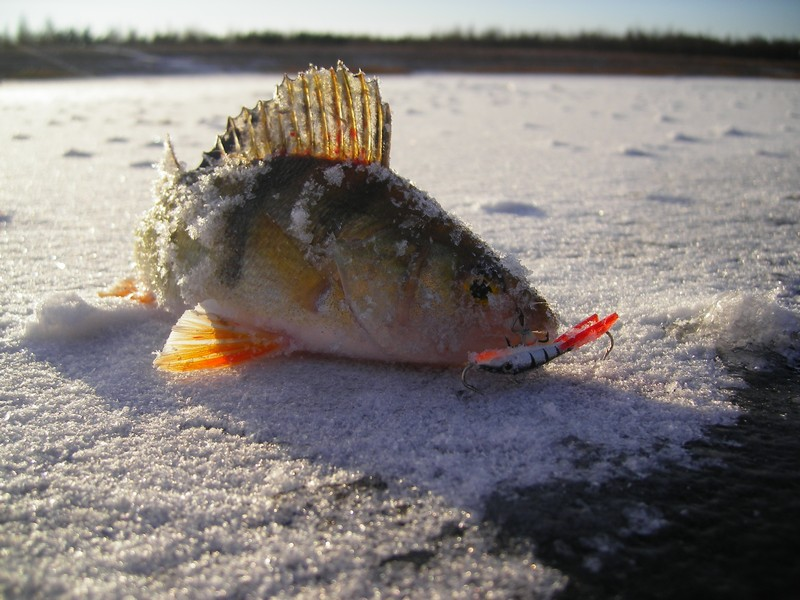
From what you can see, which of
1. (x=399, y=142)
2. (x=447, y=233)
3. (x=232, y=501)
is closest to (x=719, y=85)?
(x=399, y=142)

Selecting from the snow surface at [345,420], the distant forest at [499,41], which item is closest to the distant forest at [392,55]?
the distant forest at [499,41]

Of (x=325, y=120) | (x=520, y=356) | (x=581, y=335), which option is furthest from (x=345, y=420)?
(x=325, y=120)

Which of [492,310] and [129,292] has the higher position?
[492,310]

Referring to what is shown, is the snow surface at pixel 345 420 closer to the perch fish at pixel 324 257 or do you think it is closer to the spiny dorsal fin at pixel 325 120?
the perch fish at pixel 324 257

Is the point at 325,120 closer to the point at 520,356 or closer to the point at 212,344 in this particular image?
the point at 212,344

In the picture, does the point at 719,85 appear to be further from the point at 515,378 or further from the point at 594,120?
the point at 515,378

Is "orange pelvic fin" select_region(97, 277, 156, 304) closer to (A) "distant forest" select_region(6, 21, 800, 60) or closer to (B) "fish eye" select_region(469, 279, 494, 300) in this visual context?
(B) "fish eye" select_region(469, 279, 494, 300)

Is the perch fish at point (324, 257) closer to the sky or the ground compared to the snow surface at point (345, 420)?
closer to the sky

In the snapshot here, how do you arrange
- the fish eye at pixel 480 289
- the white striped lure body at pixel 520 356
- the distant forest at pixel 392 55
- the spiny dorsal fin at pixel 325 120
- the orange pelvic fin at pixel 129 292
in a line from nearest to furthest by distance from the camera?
the white striped lure body at pixel 520 356 < the fish eye at pixel 480 289 < the spiny dorsal fin at pixel 325 120 < the orange pelvic fin at pixel 129 292 < the distant forest at pixel 392 55
